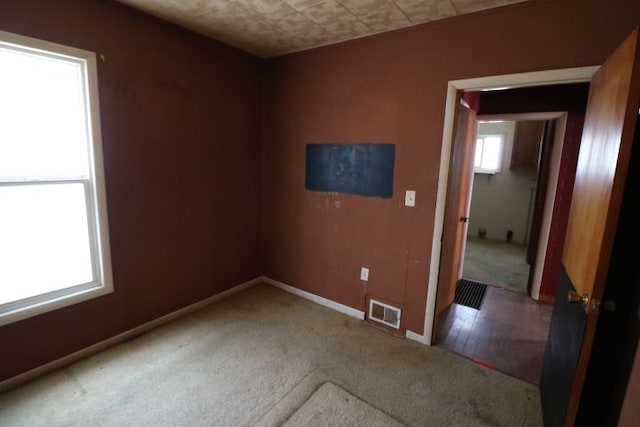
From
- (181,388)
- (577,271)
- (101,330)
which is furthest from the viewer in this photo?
(101,330)

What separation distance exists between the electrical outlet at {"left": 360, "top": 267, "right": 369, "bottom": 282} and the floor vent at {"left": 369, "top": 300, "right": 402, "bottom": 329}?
21cm

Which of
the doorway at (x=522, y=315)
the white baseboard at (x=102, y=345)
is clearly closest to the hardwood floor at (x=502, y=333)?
the doorway at (x=522, y=315)

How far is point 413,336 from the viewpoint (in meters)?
2.50

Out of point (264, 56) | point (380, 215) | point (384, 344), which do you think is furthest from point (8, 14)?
point (384, 344)

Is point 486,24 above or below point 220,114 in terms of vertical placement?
above

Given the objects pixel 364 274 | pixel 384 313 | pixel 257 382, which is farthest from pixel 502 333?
pixel 257 382

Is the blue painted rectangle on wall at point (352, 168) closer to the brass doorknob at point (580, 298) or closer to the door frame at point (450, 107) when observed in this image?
the door frame at point (450, 107)

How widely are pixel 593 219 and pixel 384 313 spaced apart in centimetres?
174

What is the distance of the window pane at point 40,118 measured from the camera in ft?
5.77

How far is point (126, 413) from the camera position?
170 cm

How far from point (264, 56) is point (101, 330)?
2853 mm

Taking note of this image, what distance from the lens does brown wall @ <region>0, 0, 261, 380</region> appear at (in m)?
1.95

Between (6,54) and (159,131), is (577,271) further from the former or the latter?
(6,54)

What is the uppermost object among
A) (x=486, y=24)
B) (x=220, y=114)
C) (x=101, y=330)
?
(x=486, y=24)
